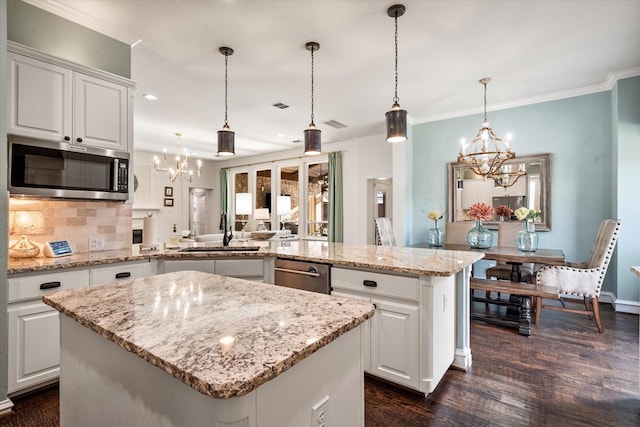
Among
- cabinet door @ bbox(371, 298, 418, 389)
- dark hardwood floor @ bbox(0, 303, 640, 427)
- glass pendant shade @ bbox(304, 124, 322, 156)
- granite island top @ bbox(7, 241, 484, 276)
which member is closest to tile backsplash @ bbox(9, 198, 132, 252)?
granite island top @ bbox(7, 241, 484, 276)

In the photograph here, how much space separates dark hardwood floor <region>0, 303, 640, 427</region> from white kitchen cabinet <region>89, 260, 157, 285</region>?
77 centimetres

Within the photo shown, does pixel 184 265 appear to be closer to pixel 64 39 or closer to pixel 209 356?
pixel 64 39

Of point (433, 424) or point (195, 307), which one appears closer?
point (195, 307)

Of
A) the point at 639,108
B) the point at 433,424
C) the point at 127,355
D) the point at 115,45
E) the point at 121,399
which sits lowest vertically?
the point at 433,424

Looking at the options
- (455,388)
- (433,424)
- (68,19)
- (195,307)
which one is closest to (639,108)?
(455,388)

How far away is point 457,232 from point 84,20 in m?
4.85

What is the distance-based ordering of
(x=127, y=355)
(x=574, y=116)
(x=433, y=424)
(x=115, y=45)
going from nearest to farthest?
1. (x=127, y=355)
2. (x=433, y=424)
3. (x=115, y=45)
4. (x=574, y=116)

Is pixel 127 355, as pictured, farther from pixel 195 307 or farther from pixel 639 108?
pixel 639 108

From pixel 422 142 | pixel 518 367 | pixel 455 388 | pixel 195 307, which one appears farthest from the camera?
pixel 422 142

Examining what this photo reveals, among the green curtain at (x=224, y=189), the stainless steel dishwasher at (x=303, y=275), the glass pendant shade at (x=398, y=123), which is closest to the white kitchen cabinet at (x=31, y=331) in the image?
the stainless steel dishwasher at (x=303, y=275)

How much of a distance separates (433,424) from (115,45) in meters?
3.82

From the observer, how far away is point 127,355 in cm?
90

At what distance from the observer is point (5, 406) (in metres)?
1.89

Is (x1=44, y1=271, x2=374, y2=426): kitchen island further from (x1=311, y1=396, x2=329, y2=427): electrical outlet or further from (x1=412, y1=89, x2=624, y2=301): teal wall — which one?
(x1=412, y1=89, x2=624, y2=301): teal wall
